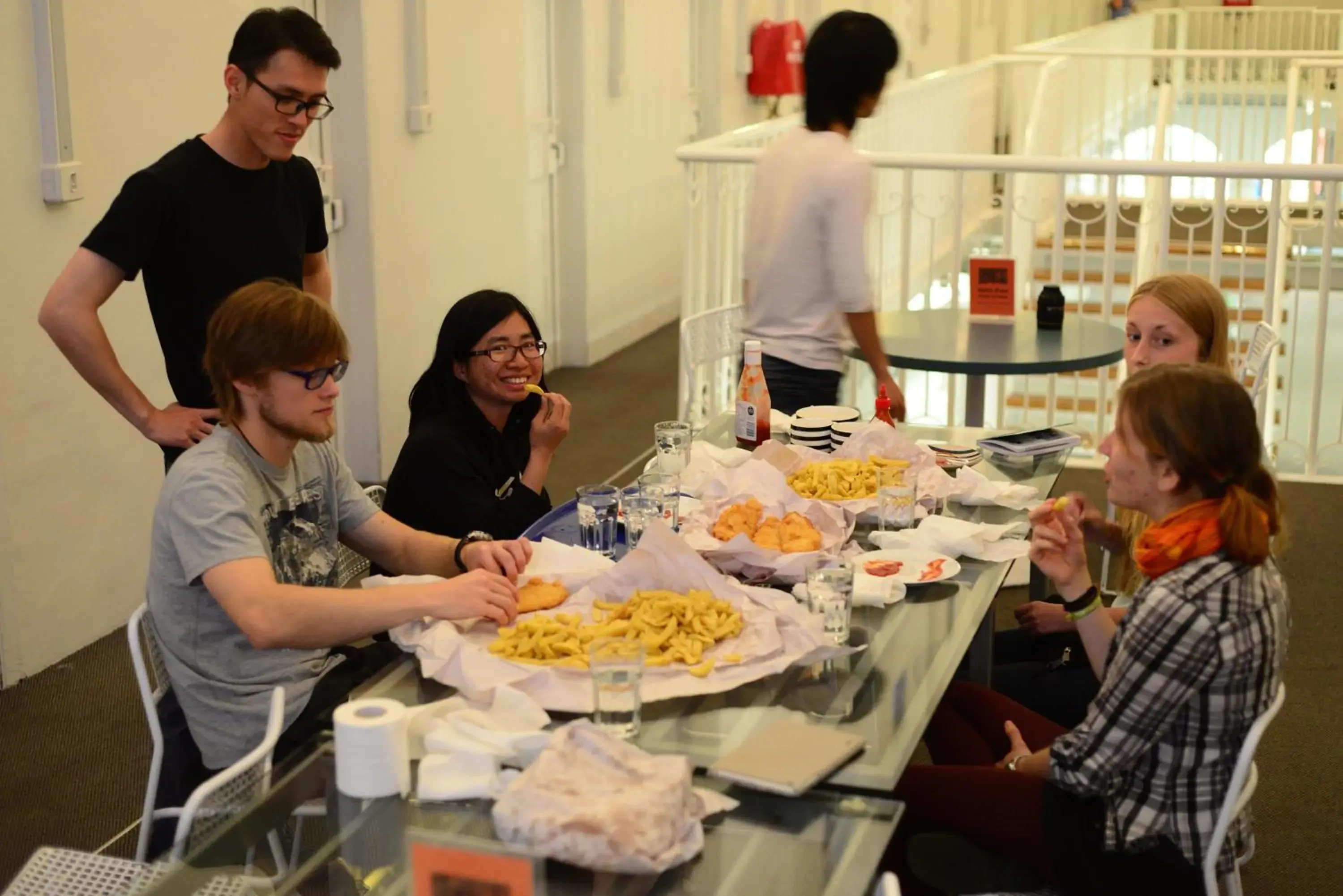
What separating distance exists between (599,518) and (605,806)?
1.02 meters

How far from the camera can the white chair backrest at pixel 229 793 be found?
1.85 meters

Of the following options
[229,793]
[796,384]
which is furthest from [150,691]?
[796,384]

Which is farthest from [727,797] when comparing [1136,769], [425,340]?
[425,340]

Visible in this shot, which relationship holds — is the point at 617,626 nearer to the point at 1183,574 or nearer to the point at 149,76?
Answer: the point at 1183,574

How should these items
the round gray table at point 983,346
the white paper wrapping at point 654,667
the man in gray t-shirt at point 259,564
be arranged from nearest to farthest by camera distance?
the white paper wrapping at point 654,667, the man in gray t-shirt at point 259,564, the round gray table at point 983,346

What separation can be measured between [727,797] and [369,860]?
1.33 ft

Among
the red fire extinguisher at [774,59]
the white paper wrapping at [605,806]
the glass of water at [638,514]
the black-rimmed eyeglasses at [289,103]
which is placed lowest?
the white paper wrapping at [605,806]

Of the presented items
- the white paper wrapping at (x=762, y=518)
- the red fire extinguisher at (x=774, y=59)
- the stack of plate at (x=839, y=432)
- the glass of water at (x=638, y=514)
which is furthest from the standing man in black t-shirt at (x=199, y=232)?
the red fire extinguisher at (x=774, y=59)

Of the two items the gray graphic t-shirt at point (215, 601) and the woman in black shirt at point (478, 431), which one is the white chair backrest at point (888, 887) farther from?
the woman in black shirt at point (478, 431)

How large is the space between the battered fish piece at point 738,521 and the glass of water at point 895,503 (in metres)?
0.22

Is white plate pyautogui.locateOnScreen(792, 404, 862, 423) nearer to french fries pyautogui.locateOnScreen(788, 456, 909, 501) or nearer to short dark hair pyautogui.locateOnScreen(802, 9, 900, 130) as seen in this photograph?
french fries pyautogui.locateOnScreen(788, 456, 909, 501)

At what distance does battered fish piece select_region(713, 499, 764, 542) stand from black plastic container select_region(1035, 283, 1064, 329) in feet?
6.90

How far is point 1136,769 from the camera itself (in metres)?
1.99

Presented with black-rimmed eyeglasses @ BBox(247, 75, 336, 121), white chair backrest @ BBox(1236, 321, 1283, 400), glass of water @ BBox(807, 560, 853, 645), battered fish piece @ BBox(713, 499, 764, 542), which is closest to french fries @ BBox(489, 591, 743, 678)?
glass of water @ BBox(807, 560, 853, 645)
